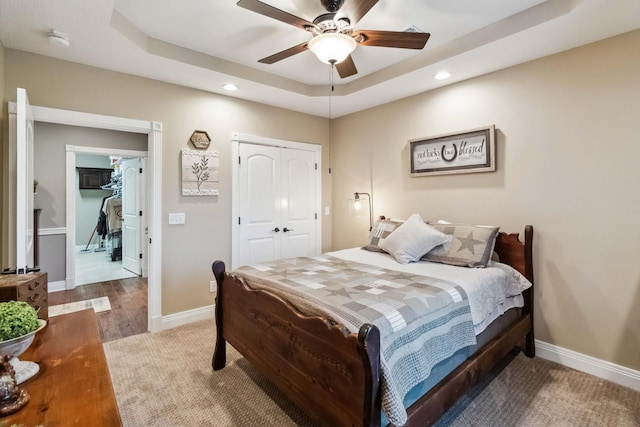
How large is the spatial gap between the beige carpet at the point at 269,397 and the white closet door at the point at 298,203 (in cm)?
184

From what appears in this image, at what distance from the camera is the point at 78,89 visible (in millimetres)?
2746

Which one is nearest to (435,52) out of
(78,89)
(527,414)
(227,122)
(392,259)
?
(392,259)

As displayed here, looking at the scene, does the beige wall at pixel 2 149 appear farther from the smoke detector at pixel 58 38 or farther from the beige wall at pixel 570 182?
the beige wall at pixel 570 182

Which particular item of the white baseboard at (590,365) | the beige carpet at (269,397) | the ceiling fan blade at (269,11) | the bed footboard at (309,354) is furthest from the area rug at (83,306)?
the white baseboard at (590,365)

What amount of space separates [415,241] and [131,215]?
5022 millimetres

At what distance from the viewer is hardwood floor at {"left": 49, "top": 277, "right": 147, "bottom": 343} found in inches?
128

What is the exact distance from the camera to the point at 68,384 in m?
1.14

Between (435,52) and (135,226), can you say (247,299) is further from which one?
(135,226)

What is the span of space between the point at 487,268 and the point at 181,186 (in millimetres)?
2968

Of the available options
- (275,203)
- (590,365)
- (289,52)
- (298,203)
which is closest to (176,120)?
(275,203)

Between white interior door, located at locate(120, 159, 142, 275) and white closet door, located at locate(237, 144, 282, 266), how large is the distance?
8.29 feet

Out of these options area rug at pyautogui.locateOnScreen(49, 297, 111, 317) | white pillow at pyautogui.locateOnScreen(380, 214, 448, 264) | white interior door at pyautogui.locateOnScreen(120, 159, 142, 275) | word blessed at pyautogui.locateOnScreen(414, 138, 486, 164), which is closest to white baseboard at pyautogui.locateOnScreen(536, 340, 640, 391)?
white pillow at pyautogui.locateOnScreen(380, 214, 448, 264)

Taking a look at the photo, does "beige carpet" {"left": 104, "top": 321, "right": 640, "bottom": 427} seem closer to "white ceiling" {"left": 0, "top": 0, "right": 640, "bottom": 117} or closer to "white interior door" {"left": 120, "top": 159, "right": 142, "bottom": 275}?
"white ceiling" {"left": 0, "top": 0, "right": 640, "bottom": 117}

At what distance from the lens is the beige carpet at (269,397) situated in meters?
1.91
